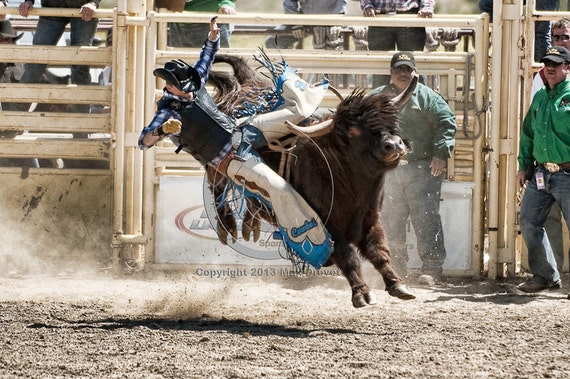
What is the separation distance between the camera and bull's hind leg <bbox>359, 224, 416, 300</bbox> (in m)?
5.83

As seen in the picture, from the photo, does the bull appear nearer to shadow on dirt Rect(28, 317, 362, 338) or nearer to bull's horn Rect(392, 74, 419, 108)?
bull's horn Rect(392, 74, 419, 108)

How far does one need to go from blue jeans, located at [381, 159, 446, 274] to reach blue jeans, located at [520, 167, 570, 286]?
2.51 ft

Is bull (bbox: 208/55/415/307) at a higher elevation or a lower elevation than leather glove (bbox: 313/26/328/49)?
lower

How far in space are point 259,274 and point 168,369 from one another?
3.49 metres

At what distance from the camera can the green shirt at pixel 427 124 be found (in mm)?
7637

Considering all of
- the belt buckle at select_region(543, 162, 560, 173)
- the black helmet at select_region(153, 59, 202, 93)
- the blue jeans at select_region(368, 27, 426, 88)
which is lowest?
the belt buckle at select_region(543, 162, 560, 173)

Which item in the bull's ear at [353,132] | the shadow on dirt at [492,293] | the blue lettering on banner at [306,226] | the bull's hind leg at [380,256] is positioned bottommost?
the shadow on dirt at [492,293]

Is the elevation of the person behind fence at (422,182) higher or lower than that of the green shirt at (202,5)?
lower

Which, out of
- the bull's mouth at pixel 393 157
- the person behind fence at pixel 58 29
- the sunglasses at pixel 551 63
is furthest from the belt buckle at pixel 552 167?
the person behind fence at pixel 58 29

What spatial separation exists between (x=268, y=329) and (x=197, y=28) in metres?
3.78

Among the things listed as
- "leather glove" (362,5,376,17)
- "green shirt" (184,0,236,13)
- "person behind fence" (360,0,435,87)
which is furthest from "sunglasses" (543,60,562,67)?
"green shirt" (184,0,236,13)

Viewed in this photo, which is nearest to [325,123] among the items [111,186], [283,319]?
[283,319]

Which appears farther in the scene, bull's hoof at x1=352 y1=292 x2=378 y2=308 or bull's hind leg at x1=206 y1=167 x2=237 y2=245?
bull's hind leg at x1=206 y1=167 x2=237 y2=245

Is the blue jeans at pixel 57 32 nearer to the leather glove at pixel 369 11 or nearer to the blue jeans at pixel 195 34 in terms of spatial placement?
the blue jeans at pixel 195 34
